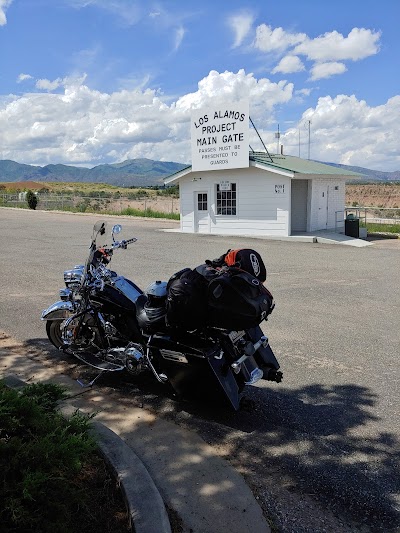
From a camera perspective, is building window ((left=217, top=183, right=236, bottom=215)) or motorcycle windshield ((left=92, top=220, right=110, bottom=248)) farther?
building window ((left=217, top=183, right=236, bottom=215))

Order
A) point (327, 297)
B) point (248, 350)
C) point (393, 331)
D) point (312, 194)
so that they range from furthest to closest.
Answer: point (312, 194) < point (327, 297) < point (393, 331) < point (248, 350)

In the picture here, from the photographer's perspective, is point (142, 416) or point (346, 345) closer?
point (142, 416)

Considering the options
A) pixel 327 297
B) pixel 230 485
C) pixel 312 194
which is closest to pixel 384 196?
pixel 312 194

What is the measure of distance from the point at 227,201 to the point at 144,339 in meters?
16.5

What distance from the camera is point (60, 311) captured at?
5.09 meters

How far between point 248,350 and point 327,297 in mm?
5027

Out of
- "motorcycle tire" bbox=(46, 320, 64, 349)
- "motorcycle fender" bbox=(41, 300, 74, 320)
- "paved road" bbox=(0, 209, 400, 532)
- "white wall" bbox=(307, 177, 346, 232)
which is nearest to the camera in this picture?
"paved road" bbox=(0, 209, 400, 532)

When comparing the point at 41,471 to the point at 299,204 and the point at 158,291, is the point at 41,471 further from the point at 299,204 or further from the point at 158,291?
the point at 299,204

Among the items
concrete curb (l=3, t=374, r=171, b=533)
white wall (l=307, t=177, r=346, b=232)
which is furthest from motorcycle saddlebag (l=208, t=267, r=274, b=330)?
white wall (l=307, t=177, r=346, b=232)

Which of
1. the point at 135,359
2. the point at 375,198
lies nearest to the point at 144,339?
the point at 135,359

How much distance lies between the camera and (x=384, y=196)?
297 feet

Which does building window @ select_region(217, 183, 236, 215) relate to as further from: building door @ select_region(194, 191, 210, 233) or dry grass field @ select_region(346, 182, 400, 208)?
dry grass field @ select_region(346, 182, 400, 208)

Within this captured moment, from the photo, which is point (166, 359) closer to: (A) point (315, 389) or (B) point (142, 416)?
(B) point (142, 416)

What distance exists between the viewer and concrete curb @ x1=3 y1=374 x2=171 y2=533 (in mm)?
2570
